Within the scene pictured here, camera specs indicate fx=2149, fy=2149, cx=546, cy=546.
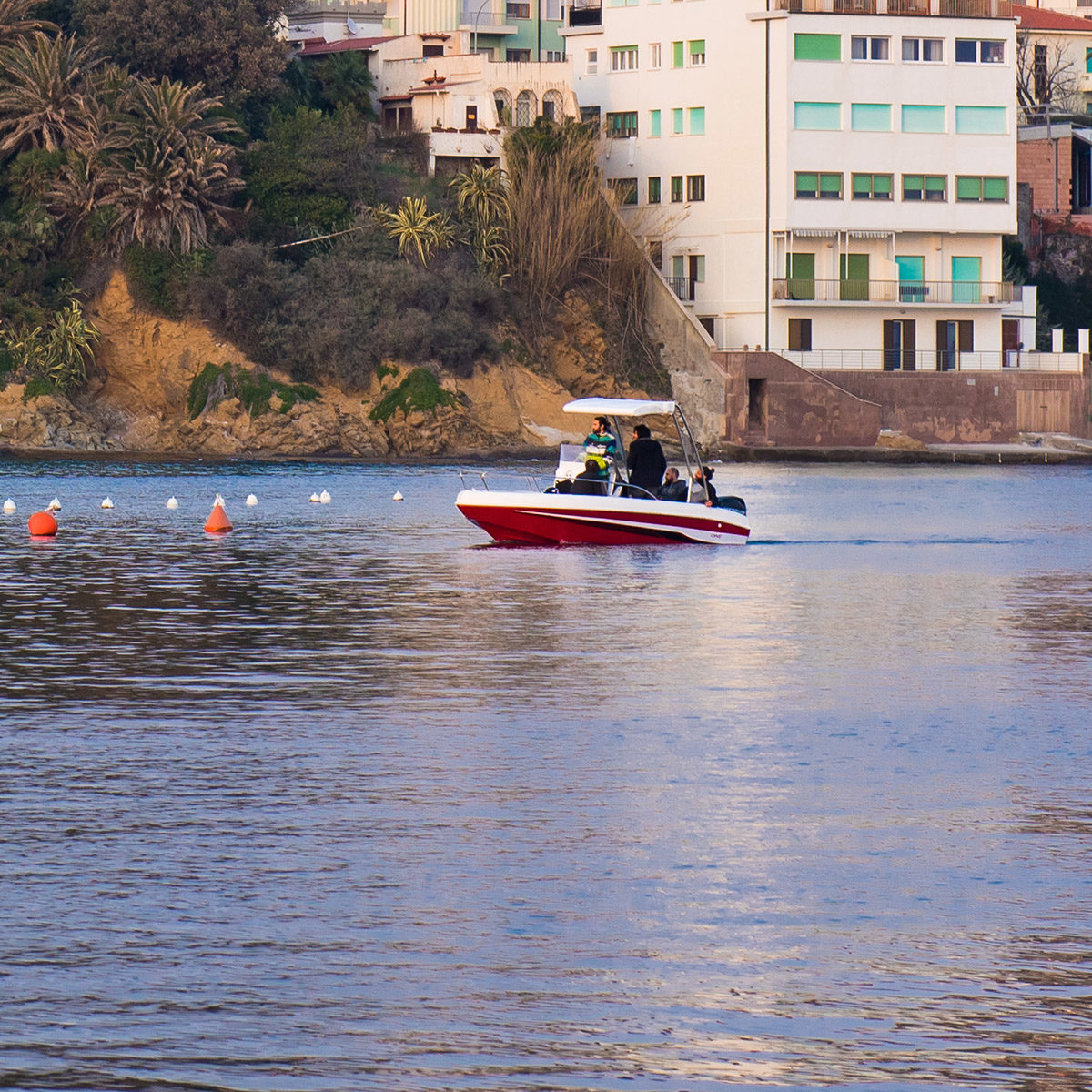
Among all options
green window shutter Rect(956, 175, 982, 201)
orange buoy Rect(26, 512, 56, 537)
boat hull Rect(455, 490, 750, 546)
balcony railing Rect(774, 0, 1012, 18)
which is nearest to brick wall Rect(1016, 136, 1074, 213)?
balcony railing Rect(774, 0, 1012, 18)

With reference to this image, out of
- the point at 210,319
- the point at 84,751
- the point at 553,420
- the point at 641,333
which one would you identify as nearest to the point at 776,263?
the point at 641,333

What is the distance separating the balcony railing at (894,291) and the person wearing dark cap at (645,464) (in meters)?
47.7

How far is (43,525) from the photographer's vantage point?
1428 inches

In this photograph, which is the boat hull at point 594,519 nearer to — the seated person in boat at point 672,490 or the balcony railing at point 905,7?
the seated person in boat at point 672,490

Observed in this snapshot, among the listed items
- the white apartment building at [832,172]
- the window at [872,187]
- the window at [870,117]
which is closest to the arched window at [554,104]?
the white apartment building at [832,172]

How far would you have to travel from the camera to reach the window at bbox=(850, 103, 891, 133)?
8050 cm

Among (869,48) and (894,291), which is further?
(894,291)

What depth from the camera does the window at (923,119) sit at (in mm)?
81375

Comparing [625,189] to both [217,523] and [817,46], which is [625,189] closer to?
[817,46]

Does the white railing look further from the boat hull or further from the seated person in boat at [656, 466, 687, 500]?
the boat hull

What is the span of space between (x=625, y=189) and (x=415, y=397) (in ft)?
47.2

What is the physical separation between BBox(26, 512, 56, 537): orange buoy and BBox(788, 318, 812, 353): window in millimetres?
47695

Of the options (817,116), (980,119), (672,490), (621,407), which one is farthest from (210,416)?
(621,407)

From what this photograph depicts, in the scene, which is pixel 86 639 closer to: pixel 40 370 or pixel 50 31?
pixel 40 370
